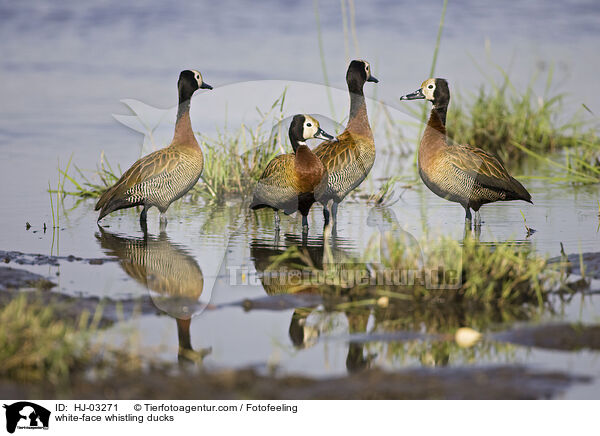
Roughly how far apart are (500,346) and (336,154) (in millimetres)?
4348

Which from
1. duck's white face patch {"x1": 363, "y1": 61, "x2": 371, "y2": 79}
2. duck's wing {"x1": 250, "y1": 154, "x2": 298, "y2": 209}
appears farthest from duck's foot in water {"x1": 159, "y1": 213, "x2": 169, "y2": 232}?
duck's white face patch {"x1": 363, "y1": 61, "x2": 371, "y2": 79}

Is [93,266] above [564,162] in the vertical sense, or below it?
below

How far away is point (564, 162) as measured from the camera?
13.8 meters

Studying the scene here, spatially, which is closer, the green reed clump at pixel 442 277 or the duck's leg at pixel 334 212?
the green reed clump at pixel 442 277

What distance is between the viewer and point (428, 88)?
372 inches

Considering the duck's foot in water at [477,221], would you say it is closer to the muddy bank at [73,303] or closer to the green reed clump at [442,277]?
the green reed clump at [442,277]

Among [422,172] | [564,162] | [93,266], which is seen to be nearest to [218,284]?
[93,266]

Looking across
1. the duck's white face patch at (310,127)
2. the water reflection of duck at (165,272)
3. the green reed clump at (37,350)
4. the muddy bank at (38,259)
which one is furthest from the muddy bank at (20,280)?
the duck's white face patch at (310,127)

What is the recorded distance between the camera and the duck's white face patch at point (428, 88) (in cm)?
942

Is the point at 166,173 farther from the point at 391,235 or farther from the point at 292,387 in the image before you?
the point at 292,387

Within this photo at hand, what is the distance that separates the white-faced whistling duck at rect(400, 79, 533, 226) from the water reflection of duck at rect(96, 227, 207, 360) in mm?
2936

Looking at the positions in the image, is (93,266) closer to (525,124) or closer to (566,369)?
(566,369)
